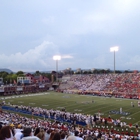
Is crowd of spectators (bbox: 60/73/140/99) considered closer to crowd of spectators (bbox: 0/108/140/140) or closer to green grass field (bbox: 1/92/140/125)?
green grass field (bbox: 1/92/140/125)

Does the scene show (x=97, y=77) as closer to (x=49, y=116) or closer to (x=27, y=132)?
(x=49, y=116)

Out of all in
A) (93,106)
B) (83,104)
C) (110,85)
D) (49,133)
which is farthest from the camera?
(110,85)

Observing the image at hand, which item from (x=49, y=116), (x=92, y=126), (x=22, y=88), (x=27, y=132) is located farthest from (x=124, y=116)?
(x=22, y=88)

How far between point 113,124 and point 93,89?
3401cm

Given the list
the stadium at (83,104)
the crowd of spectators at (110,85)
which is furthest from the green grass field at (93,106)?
the crowd of spectators at (110,85)

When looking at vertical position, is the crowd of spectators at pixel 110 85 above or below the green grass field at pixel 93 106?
above

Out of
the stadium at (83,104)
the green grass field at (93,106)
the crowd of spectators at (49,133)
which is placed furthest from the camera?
the green grass field at (93,106)

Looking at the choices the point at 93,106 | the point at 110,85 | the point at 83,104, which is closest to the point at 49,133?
the point at 93,106

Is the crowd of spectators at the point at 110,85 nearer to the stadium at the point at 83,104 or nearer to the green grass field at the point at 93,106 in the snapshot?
the stadium at the point at 83,104

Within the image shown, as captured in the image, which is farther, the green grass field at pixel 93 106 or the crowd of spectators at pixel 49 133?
the green grass field at pixel 93 106

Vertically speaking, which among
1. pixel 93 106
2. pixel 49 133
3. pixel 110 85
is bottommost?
pixel 93 106

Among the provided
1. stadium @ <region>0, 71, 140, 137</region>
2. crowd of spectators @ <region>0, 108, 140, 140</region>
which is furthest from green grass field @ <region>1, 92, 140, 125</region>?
crowd of spectators @ <region>0, 108, 140, 140</region>

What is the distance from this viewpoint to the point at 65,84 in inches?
2539

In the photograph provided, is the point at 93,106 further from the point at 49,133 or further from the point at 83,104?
the point at 49,133
